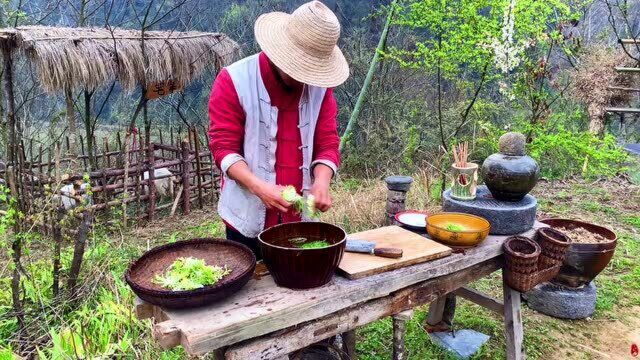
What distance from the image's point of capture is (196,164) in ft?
25.7

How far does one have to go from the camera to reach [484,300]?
3.13 meters

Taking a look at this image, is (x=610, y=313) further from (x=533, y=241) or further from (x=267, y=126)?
(x=267, y=126)

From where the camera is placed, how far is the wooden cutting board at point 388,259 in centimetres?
204

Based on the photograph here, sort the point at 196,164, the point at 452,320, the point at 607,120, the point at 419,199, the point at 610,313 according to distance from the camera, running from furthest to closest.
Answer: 1. the point at 607,120
2. the point at 196,164
3. the point at 419,199
4. the point at 610,313
5. the point at 452,320

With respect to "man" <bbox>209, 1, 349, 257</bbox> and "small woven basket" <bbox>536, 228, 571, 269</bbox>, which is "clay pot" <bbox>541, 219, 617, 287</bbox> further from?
"man" <bbox>209, 1, 349, 257</bbox>

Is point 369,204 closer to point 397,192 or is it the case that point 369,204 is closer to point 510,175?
point 397,192

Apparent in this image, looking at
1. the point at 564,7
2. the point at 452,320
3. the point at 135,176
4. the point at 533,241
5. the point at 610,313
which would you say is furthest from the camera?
the point at 135,176

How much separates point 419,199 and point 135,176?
430 centimetres

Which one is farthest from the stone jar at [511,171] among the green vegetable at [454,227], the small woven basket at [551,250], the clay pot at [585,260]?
the clay pot at [585,260]

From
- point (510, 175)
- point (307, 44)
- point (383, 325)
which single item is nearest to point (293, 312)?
point (307, 44)

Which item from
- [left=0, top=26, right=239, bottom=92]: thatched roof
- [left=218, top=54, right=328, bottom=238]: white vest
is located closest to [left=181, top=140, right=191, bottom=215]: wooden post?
[left=0, top=26, right=239, bottom=92]: thatched roof

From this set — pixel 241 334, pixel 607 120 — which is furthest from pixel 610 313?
pixel 607 120

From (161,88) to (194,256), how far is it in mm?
6903

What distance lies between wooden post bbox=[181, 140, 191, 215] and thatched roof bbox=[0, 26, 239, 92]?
53.4 inches
